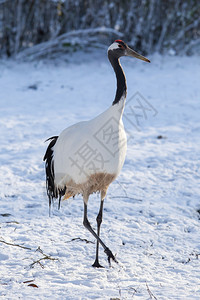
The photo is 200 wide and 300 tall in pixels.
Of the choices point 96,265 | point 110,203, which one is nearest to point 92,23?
point 110,203

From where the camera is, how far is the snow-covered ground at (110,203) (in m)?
2.86

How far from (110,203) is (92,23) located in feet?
25.6

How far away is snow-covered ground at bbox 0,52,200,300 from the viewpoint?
2.86m

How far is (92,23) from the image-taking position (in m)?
11.0

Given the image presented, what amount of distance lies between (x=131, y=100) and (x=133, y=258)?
5.59 m

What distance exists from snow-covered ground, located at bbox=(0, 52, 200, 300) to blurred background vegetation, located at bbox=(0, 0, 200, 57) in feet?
5.88

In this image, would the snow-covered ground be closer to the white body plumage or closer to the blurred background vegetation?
the white body plumage

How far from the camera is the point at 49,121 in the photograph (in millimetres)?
7180

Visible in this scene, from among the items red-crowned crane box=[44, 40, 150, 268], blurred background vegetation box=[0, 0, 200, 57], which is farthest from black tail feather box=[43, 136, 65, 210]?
blurred background vegetation box=[0, 0, 200, 57]

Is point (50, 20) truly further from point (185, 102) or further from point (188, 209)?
point (188, 209)

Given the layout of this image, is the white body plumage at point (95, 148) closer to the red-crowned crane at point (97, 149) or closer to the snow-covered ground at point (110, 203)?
the red-crowned crane at point (97, 149)

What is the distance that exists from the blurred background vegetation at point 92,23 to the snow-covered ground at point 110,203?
5.88 feet

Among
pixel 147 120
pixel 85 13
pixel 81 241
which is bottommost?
pixel 147 120

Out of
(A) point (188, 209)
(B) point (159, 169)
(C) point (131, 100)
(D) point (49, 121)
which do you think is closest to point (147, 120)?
(C) point (131, 100)
